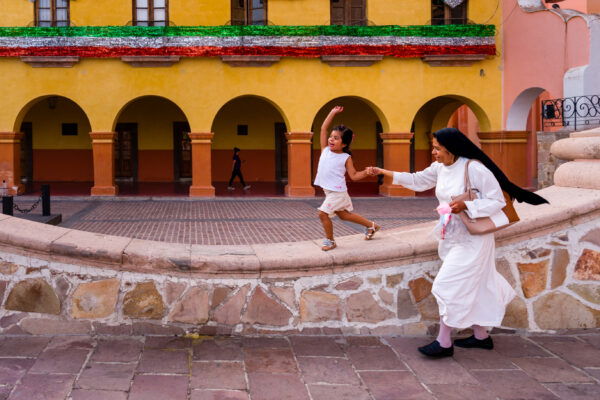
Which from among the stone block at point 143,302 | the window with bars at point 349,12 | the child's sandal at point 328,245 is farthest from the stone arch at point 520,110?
the stone block at point 143,302

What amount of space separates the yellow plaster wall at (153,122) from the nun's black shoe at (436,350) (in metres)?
19.8

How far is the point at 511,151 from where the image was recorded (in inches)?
746

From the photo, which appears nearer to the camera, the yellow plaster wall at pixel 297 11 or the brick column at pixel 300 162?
the yellow plaster wall at pixel 297 11

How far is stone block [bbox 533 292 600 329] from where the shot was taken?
4.95m

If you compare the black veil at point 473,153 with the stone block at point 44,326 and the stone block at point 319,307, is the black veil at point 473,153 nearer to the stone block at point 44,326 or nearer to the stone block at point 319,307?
the stone block at point 319,307

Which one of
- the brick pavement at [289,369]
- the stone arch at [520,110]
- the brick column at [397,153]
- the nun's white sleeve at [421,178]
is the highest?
the stone arch at [520,110]

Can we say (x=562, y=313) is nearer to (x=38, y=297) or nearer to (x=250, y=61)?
(x=38, y=297)

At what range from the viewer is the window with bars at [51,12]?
18.5 metres

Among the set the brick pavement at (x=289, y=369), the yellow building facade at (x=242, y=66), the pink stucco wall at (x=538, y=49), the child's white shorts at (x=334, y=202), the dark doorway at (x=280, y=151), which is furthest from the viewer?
the dark doorway at (x=280, y=151)

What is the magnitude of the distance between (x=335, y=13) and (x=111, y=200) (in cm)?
813

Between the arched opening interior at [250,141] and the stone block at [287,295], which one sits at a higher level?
the arched opening interior at [250,141]

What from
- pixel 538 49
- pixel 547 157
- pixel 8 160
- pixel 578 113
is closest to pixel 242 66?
pixel 8 160

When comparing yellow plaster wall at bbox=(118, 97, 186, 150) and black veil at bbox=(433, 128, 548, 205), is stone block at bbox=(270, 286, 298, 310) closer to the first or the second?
black veil at bbox=(433, 128, 548, 205)

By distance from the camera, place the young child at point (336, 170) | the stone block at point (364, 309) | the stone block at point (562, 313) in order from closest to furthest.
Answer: the stone block at point (364, 309) < the stone block at point (562, 313) < the young child at point (336, 170)
